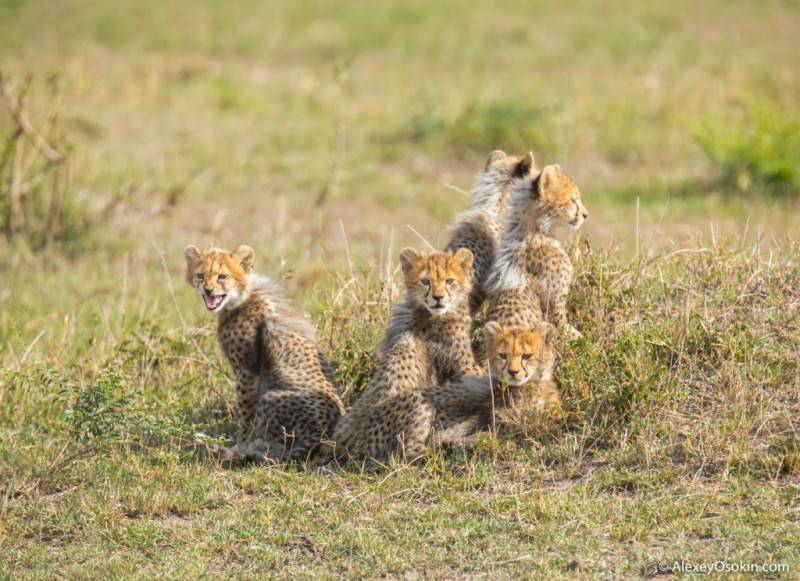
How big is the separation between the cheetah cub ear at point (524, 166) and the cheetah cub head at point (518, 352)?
46.7 inches

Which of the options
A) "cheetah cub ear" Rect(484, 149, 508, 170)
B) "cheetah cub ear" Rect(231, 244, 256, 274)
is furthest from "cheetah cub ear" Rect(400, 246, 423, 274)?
"cheetah cub ear" Rect(484, 149, 508, 170)

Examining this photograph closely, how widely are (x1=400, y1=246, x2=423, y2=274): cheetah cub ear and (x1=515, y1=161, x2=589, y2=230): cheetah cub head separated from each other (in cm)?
68

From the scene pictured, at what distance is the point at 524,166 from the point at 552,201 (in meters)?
0.52

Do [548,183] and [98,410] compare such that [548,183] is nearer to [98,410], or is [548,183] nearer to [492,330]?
[492,330]

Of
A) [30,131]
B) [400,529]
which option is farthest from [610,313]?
[30,131]

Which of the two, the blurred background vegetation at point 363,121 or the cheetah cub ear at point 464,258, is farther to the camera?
the blurred background vegetation at point 363,121

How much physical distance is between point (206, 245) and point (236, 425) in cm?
390

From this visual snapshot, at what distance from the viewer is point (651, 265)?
6.41 meters

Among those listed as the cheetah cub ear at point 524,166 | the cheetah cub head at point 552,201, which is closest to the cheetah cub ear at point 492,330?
the cheetah cub head at point 552,201

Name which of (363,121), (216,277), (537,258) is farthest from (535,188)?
(363,121)

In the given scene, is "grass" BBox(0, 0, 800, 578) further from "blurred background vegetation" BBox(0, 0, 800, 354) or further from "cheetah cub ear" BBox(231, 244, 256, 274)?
"cheetah cub ear" BBox(231, 244, 256, 274)

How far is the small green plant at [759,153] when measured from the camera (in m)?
10.6

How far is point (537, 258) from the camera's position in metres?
5.93

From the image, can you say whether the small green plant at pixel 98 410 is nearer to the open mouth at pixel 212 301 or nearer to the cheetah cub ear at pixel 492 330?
the open mouth at pixel 212 301
